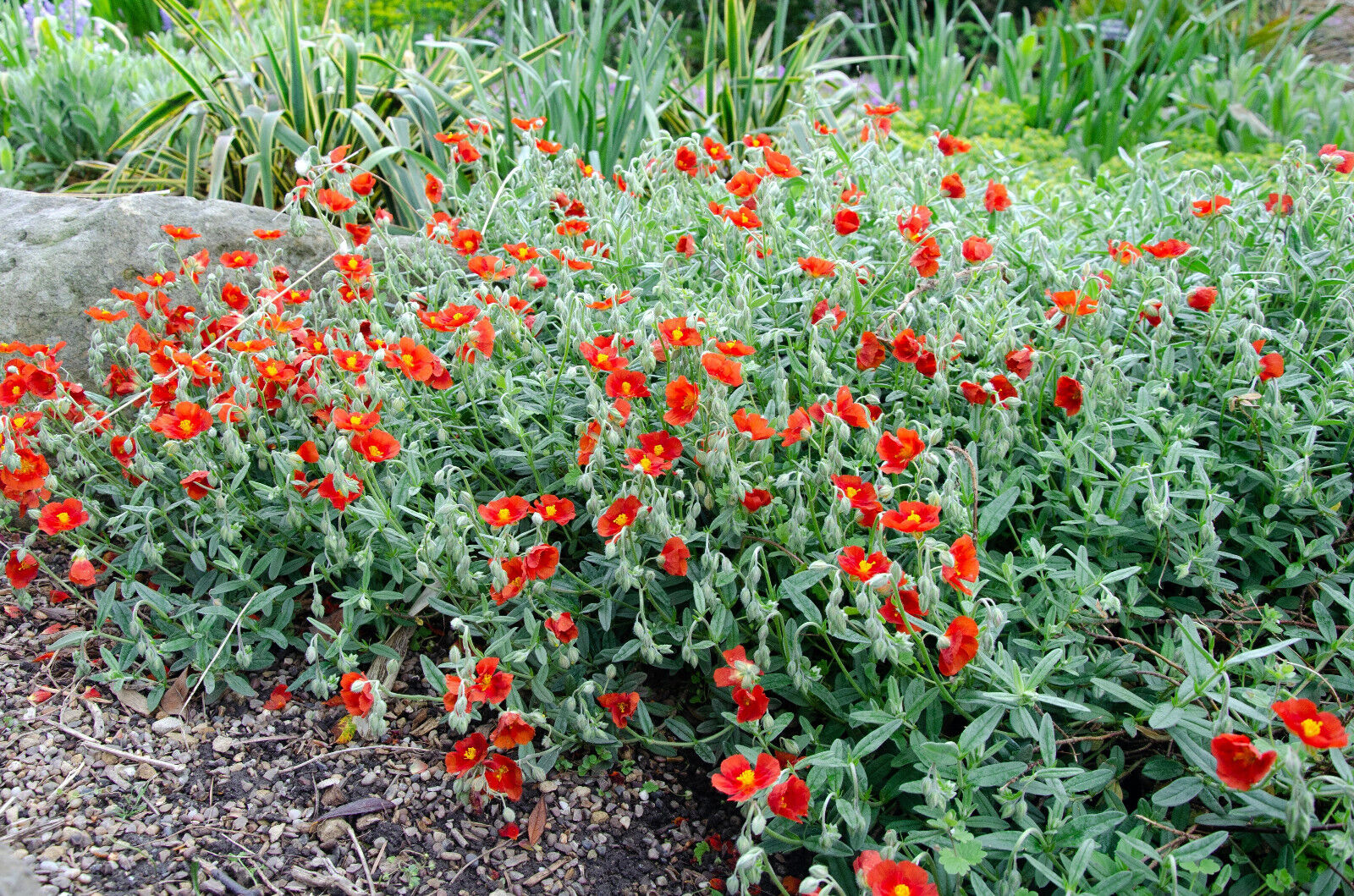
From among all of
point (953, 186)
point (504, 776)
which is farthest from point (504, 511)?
point (953, 186)

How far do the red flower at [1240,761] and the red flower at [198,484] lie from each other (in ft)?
7.42

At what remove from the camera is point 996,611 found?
1.89 metres

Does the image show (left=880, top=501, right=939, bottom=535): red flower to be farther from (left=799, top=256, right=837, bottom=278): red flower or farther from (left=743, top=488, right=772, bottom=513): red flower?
(left=799, top=256, right=837, bottom=278): red flower

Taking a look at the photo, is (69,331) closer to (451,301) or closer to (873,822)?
(451,301)

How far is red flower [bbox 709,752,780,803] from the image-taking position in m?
1.78

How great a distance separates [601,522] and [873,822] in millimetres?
892

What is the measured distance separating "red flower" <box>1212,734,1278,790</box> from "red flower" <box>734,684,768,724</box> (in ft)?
2.70

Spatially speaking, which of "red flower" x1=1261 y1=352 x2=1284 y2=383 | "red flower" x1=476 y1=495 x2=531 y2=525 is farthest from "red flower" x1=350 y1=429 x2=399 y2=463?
"red flower" x1=1261 y1=352 x2=1284 y2=383

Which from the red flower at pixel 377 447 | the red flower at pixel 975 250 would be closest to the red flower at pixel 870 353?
the red flower at pixel 975 250

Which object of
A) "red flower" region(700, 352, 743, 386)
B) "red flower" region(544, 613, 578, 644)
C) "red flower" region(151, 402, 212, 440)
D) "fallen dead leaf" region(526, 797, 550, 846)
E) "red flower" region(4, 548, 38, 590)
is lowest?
"fallen dead leaf" region(526, 797, 550, 846)

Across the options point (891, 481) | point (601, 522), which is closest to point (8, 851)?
point (601, 522)

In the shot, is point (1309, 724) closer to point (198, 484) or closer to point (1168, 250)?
point (1168, 250)

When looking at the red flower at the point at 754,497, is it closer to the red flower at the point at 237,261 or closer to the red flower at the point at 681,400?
the red flower at the point at 681,400

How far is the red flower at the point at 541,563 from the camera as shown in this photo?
209 cm
